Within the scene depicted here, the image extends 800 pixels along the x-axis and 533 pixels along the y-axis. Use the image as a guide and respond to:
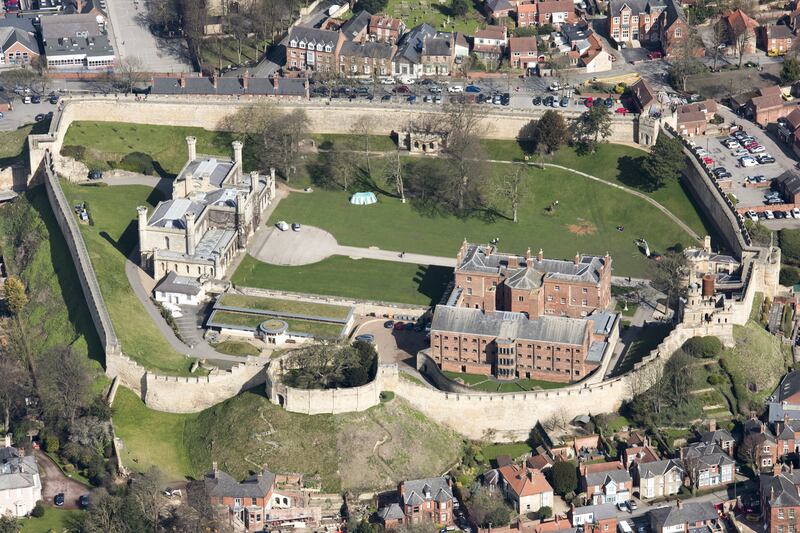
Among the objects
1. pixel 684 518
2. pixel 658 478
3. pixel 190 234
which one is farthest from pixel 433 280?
pixel 684 518

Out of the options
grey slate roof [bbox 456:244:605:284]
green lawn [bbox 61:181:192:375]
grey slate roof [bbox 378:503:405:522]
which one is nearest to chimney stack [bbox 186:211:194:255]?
green lawn [bbox 61:181:192:375]

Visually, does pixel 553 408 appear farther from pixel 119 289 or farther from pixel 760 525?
pixel 119 289

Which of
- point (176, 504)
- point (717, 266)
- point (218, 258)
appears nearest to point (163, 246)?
point (218, 258)

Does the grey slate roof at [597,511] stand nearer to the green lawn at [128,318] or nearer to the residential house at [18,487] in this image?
the green lawn at [128,318]

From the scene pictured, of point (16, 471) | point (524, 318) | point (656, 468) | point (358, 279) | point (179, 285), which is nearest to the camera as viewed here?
point (16, 471)

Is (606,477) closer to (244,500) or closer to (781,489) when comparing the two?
(781,489)

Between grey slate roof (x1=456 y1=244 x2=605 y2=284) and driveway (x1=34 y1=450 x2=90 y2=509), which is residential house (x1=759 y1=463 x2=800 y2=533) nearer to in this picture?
grey slate roof (x1=456 y1=244 x2=605 y2=284)
